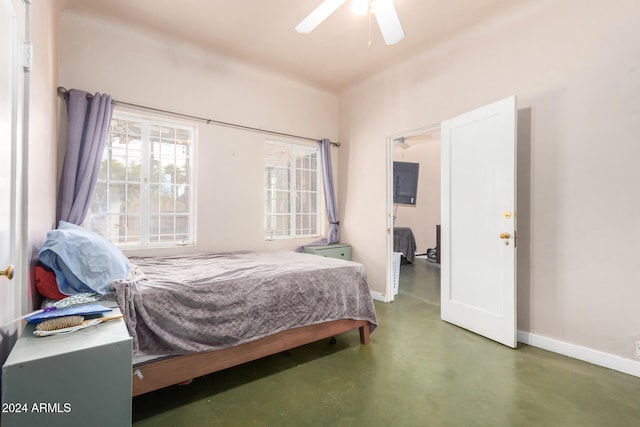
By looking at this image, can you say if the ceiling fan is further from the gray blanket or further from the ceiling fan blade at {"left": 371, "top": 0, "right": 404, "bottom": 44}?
the gray blanket

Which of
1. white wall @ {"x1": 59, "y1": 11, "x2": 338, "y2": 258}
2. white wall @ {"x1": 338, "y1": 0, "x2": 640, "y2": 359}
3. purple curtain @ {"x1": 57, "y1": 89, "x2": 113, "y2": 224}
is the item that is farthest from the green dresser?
purple curtain @ {"x1": 57, "y1": 89, "x2": 113, "y2": 224}

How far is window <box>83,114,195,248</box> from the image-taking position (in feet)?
9.67

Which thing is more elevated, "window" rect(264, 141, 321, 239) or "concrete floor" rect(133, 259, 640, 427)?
"window" rect(264, 141, 321, 239)

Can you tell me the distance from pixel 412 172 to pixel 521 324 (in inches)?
207

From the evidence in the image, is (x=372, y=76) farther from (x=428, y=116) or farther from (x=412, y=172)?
(x=412, y=172)

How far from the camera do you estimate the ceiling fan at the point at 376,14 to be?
1931mm

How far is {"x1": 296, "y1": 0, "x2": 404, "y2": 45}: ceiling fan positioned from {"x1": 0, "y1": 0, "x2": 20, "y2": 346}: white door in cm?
156

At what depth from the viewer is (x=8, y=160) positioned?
1.14 meters

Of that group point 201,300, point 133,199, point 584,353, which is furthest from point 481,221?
point 133,199

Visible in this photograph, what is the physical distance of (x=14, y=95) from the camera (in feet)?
3.97

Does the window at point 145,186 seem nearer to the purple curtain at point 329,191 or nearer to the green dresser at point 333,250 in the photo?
the green dresser at point 333,250

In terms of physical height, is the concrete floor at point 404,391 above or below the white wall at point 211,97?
below

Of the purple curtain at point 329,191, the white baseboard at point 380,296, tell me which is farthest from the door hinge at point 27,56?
the white baseboard at point 380,296

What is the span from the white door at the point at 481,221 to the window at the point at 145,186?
2.76 m
